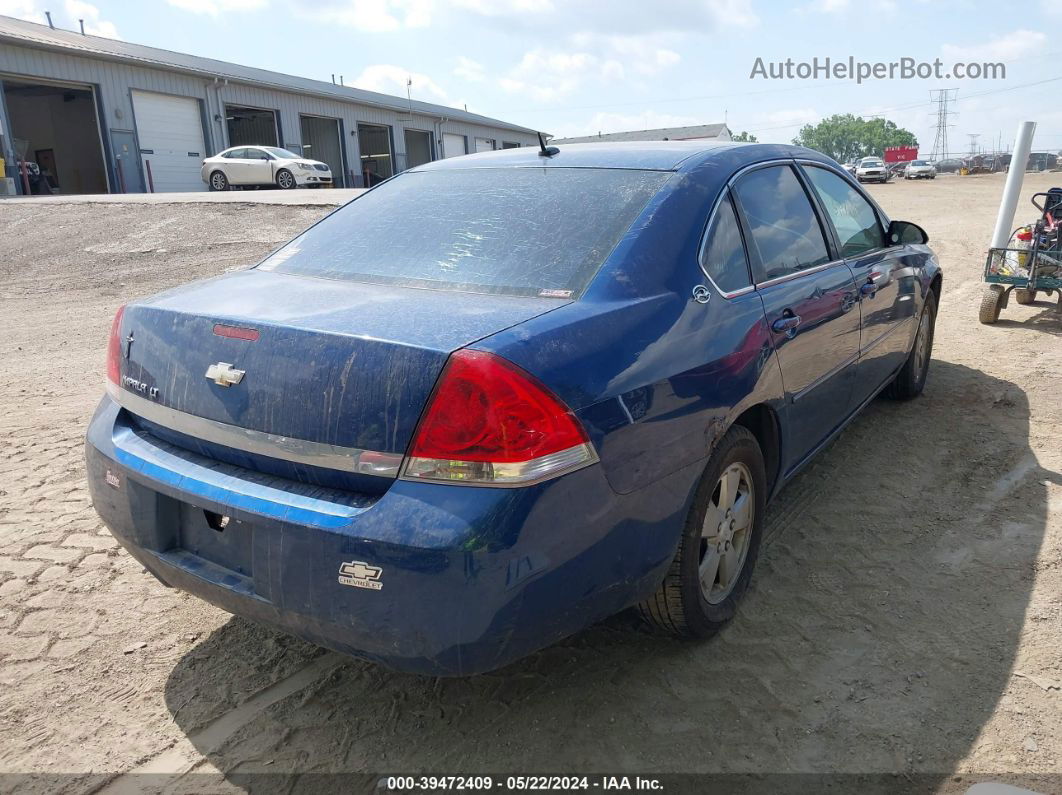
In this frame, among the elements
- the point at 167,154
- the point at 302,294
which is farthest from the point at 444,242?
the point at 167,154

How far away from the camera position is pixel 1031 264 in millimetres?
7477

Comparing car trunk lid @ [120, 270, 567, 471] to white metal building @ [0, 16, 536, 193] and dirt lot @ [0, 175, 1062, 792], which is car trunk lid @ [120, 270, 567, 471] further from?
white metal building @ [0, 16, 536, 193]

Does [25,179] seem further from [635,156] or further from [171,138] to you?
[635,156]

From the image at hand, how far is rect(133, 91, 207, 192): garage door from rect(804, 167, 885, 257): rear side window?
26.8m

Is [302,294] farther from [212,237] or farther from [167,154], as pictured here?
[167,154]

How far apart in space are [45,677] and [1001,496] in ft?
13.5

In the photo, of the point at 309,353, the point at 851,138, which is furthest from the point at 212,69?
the point at 851,138

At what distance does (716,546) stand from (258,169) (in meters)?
25.4

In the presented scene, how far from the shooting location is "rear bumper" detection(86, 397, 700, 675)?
189cm

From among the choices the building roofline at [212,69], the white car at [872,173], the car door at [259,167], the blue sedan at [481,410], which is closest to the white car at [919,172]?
the white car at [872,173]

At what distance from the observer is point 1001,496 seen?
3.90 m

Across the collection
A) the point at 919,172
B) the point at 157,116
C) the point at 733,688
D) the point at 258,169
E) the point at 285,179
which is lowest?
the point at 733,688

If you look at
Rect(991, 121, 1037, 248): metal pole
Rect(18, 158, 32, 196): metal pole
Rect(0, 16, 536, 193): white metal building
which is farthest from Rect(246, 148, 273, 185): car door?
Rect(991, 121, 1037, 248): metal pole

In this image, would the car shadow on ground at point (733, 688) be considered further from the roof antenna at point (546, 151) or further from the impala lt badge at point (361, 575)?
the roof antenna at point (546, 151)
